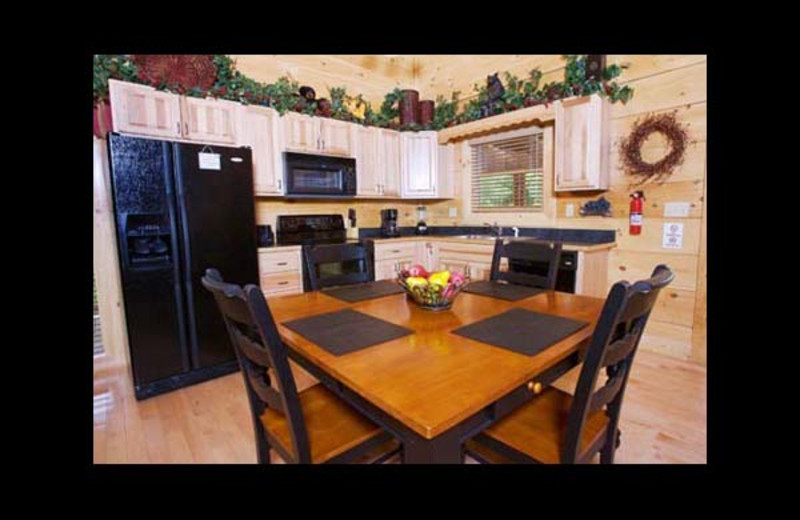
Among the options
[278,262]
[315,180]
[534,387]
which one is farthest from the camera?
[315,180]

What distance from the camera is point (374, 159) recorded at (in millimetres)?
3834

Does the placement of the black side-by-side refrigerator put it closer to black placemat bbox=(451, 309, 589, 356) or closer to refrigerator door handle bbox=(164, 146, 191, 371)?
refrigerator door handle bbox=(164, 146, 191, 371)

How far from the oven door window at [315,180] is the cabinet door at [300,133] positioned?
0.19 m

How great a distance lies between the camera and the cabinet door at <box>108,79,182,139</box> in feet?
8.01

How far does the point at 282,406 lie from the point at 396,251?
2.85m

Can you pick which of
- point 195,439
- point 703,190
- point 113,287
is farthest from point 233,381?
point 703,190

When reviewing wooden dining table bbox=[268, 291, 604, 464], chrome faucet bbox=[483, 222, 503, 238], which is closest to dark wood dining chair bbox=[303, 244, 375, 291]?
wooden dining table bbox=[268, 291, 604, 464]

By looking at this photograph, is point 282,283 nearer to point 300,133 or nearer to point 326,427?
point 300,133

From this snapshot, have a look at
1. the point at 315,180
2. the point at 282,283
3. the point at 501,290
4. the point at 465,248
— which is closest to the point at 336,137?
the point at 315,180

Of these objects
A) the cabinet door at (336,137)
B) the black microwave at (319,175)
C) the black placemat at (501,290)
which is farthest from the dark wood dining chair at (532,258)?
the cabinet door at (336,137)

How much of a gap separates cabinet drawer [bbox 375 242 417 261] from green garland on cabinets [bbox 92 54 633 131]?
1266mm

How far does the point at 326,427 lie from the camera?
4.00 ft

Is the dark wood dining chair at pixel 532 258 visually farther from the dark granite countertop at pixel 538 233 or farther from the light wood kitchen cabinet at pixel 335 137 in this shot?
the light wood kitchen cabinet at pixel 335 137

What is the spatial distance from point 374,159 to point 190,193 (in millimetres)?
1898
